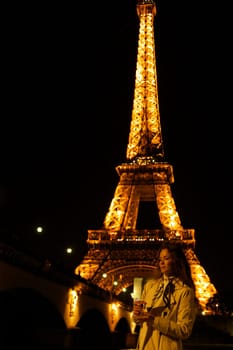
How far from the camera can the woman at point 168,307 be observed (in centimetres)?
284

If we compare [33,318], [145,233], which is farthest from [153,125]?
[33,318]

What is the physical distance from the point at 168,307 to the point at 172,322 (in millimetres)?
141

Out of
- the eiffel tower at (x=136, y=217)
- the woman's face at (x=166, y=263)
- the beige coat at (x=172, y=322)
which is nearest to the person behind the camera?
the beige coat at (x=172, y=322)

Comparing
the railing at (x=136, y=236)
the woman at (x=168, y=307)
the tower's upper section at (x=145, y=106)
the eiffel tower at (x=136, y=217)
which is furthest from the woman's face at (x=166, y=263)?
the tower's upper section at (x=145, y=106)

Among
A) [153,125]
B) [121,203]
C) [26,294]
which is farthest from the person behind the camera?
[153,125]

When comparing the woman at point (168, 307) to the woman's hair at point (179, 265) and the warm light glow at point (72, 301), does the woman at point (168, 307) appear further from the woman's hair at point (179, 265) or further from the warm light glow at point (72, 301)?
the warm light glow at point (72, 301)

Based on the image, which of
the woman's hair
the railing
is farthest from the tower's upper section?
the woman's hair

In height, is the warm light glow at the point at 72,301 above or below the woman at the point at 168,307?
above

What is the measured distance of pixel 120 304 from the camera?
3127cm

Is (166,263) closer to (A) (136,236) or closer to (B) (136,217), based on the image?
(A) (136,236)

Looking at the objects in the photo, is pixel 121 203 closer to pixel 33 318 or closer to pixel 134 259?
pixel 134 259

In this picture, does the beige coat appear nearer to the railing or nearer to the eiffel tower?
the eiffel tower

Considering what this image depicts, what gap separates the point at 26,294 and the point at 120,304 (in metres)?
16.4

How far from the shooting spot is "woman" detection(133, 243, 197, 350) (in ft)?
9.32
